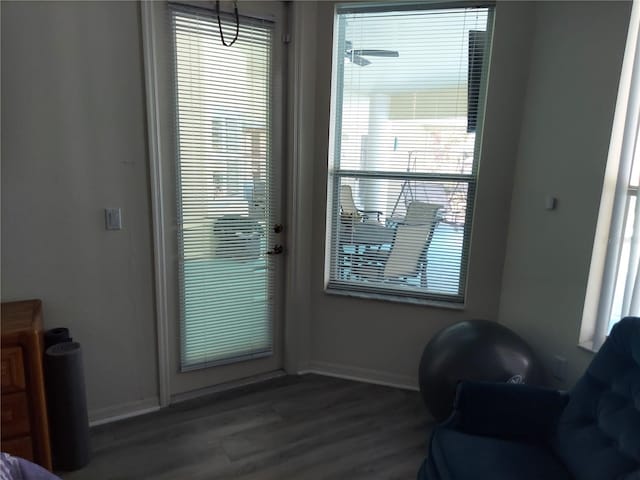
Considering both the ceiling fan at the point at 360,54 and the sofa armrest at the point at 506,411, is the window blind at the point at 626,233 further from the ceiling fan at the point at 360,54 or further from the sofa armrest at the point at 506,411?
Answer: the ceiling fan at the point at 360,54

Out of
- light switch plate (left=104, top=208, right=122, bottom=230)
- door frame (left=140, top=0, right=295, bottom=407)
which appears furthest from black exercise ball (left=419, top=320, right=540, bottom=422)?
light switch plate (left=104, top=208, right=122, bottom=230)

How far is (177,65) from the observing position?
7.55ft

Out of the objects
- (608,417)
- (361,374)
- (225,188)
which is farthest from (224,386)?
(608,417)

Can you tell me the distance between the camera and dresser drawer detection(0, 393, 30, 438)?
1754mm

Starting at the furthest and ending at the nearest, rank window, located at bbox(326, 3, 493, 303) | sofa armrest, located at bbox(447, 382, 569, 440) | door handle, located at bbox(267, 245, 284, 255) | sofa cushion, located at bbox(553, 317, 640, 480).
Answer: door handle, located at bbox(267, 245, 284, 255), window, located at bbox(326, 3, 493, 303), sofa armrest, located at bbox(447, 382, 569, 440), sofa cushion, located at bbox(553, 317, 640, 480)

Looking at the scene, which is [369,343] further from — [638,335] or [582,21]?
[582,21]

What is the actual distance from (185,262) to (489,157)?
192cm

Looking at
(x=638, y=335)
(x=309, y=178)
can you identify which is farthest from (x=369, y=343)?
(x=638, y=335)

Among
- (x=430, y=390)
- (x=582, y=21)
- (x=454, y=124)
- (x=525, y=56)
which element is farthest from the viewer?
(x=454, y=124)

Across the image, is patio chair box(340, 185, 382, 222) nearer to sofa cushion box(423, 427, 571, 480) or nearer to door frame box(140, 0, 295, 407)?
door frame box(140, 0, 295, 407)

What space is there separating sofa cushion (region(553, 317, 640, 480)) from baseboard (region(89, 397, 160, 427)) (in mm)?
2121

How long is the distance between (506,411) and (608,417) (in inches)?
13.1

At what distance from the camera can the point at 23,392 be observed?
177 centimetres

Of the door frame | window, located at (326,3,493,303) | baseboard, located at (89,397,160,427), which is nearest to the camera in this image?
the door frame
